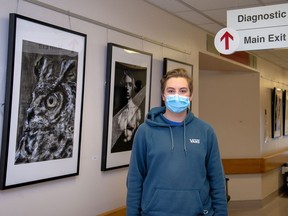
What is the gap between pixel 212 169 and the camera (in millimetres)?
1947

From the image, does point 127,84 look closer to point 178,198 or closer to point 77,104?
point 77,104

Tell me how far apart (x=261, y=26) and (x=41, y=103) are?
1946 millimetres

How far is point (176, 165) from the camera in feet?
6.10

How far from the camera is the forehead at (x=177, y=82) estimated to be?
1.98 metres

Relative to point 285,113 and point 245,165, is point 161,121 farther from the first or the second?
point 285,113

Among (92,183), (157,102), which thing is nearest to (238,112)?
(157,102)

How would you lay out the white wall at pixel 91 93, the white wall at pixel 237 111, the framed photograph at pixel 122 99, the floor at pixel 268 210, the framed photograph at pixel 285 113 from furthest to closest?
the framed photograph at pixel 285 113, the white wall at pixel 237 111, the floor at pixel 268 210, the framed photograph at pixel 122 99, the white wall at pixel 91 93

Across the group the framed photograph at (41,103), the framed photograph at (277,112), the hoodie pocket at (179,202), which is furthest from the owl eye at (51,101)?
the framed photograph at (277,112)

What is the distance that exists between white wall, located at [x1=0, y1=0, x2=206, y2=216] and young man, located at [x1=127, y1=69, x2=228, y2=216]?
98 centimetres

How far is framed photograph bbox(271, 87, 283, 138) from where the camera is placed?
789 centimetres

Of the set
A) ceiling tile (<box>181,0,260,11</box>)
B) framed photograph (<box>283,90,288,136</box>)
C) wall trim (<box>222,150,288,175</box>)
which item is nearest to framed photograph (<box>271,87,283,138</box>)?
framed photograph (<box>283,90,288,136</box>)

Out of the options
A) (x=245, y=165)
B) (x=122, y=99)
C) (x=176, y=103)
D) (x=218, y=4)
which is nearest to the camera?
(x=176, y=103)

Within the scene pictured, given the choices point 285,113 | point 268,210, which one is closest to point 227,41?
point 268,210

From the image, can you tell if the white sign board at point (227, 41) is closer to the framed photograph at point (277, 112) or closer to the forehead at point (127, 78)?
the forehead at point (127, 78)
